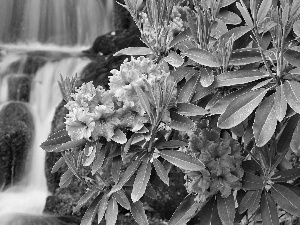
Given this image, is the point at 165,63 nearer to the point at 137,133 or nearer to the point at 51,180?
the point at 137,133

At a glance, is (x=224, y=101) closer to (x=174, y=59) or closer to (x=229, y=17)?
(x=174, y=59)

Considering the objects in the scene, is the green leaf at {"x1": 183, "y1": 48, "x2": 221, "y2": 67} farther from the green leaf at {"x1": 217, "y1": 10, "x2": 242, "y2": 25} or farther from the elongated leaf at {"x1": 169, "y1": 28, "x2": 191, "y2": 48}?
the green leaf at {"x1": 217, "y1": 10, "x2": 242, "y2": 25}

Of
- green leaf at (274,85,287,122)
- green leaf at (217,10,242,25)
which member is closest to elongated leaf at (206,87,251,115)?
green leaf at (274,85,287,122)

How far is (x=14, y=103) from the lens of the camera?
19.7 feet

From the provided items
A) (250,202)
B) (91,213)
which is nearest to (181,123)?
(250,202)

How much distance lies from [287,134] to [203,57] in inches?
14.0

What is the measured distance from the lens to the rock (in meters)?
5.74

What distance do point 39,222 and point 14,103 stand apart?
197 centimetres

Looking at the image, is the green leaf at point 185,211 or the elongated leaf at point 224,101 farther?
the green leaf at point 185,211

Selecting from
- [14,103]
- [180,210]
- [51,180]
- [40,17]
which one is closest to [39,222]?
[51,180]

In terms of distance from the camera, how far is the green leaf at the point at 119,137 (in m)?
1.23

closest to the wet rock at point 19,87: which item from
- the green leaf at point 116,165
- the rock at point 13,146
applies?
the rock at point 13,146

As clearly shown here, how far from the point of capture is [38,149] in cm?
579

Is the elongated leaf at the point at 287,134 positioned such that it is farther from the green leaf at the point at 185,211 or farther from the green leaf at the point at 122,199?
the green leaf at the point at 122,199
